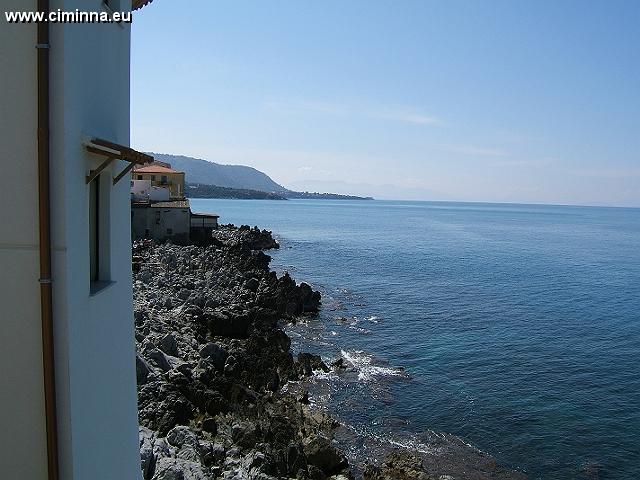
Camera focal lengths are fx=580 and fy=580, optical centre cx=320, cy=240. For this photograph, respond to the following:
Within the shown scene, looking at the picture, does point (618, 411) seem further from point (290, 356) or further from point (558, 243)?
point (558, 243)

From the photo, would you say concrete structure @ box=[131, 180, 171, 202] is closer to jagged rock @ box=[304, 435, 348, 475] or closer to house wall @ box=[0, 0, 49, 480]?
jagged rock @ box=[304, 435, 348, 475]

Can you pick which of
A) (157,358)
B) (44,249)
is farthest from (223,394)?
(44,249)

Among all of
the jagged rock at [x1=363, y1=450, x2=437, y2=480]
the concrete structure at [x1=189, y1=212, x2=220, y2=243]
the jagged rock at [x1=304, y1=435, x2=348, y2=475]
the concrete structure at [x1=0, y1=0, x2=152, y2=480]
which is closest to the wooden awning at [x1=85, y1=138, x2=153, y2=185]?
the concrete structure at [x1=0, y1=0, x2=152, y2=480]

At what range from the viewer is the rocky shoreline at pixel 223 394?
11695 mm

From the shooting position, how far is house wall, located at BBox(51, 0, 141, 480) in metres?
A: 4.73

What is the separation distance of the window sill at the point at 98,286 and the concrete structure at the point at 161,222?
36919mm

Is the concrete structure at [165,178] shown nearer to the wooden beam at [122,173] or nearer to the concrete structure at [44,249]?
the wooden beam at [122,173]

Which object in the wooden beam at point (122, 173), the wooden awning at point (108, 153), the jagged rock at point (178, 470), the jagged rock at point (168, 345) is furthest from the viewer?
the jagged rock at point (168, 345)

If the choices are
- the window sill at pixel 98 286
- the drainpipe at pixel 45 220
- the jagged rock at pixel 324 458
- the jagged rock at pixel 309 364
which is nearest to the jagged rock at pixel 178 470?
the jagged rock at pixel 324 458

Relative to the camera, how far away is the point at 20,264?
4723 millimetres

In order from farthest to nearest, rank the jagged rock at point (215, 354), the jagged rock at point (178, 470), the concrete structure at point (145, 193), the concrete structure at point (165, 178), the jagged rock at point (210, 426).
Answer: the concrete structure at point (165, 178) → the concrete structure at point (145, 193) → the jagged rock at point (215, 354) → the jagged rock at point (210, 426) → the jagged rock at point (178, 470)

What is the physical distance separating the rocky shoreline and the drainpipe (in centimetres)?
565

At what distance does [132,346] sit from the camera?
752cm

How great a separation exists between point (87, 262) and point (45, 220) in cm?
89
